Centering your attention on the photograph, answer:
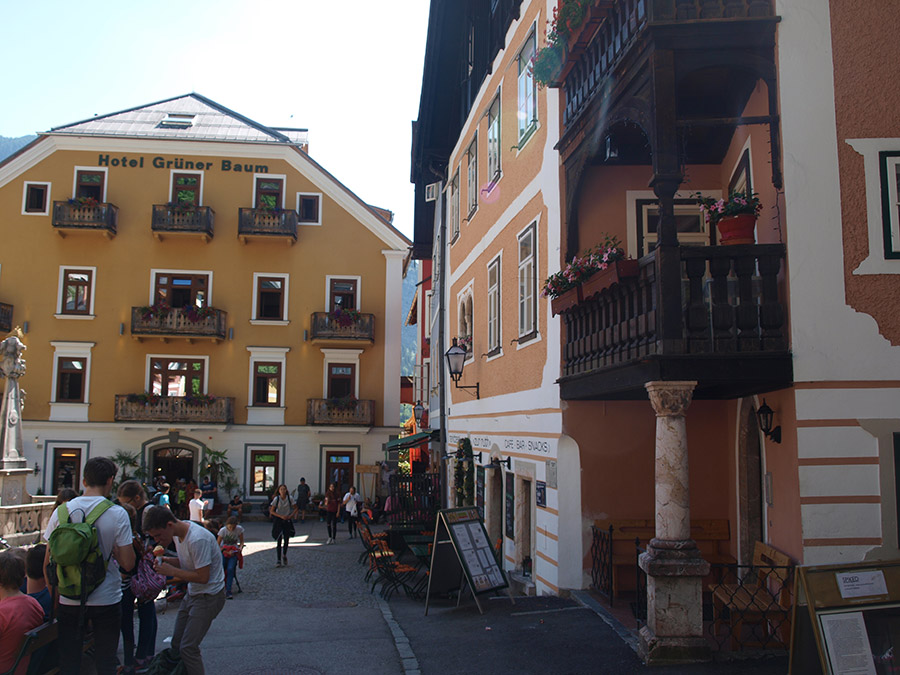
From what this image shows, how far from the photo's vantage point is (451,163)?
74.8 ft

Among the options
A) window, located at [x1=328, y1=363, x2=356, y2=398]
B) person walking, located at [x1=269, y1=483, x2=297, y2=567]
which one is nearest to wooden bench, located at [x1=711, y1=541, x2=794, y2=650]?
person walking, located at [x1=269, y1=483, x2=297, y2=567]

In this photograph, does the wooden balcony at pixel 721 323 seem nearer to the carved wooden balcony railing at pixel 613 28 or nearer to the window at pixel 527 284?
the carved wooden balcony railing at pixel 613 28

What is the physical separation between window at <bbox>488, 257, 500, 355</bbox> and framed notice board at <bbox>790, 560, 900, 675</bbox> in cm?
1015

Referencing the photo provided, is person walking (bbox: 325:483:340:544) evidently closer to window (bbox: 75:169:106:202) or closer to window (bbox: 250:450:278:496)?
window (bbox: 250:450:278:496)

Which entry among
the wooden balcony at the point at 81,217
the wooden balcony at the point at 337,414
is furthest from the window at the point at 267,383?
the wooden balcony at the point at 81,217

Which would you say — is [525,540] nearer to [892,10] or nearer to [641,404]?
[641,404]

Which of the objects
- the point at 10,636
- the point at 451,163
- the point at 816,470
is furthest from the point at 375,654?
the point at 451,163

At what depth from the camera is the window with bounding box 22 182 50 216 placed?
107ft

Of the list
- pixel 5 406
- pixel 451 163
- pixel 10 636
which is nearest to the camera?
pixel 10 636

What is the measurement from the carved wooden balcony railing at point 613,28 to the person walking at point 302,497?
21.1 metres

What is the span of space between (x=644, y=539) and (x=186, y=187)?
27542mm

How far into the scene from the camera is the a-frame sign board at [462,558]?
10609 millimetres

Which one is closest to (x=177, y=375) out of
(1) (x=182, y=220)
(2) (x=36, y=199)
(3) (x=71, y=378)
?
(3) (x=71, y=378)

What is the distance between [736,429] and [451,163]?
14265mm
